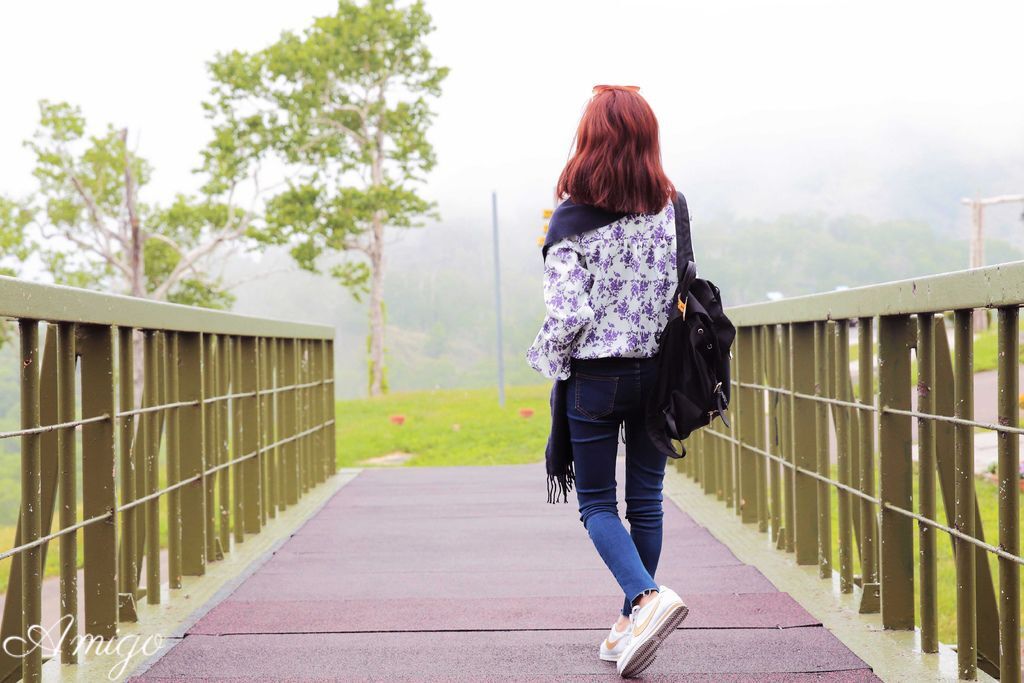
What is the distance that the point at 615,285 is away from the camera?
3.21 metres

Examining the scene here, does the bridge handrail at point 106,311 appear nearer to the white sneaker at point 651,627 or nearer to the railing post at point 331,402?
the white sneaker at point 651,627

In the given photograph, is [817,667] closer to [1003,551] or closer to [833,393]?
[1003,551]

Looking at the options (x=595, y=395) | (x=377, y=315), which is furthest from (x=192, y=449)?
(x=377, y=315)

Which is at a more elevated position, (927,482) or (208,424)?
(208,424)

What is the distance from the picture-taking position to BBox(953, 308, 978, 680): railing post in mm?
2734

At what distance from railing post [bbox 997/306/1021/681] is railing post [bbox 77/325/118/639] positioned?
230 centimetres

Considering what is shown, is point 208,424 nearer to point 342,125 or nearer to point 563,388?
point 563,388

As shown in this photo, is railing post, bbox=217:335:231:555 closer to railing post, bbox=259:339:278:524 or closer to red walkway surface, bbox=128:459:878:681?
red walkway surface, bbox=128:459:878:681

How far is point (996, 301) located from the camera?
245 cm

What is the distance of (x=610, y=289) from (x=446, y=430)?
1355 cm

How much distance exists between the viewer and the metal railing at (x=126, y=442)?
9.18ft

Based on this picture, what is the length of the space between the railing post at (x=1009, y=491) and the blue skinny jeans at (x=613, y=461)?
34.4 inches

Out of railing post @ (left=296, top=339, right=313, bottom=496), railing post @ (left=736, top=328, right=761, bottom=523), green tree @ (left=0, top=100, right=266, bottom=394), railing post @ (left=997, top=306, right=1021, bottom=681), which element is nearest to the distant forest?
green tree @ (left=0, top=100, right=266, bottom=394)

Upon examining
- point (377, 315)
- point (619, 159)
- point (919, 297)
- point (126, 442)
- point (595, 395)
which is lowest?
point (126, 442)
